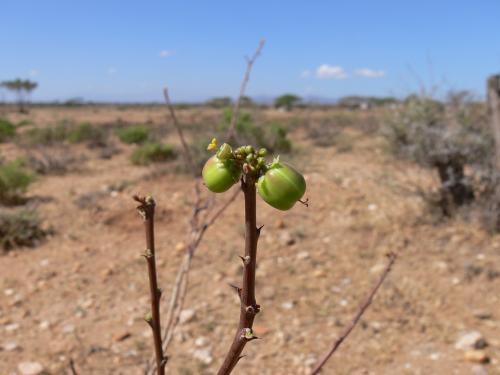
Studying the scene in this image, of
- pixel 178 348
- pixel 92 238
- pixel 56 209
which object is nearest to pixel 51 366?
pixel 178 348

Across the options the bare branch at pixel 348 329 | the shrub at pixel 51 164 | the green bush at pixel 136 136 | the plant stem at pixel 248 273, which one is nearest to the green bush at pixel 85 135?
the green bush at pixel 136 136

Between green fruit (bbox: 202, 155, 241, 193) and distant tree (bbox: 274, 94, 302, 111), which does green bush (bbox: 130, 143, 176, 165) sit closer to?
green fruit (bbox: 202, 155, 241, 193)

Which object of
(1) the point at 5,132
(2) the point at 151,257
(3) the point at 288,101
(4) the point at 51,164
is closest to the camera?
(2) the point at 151,257

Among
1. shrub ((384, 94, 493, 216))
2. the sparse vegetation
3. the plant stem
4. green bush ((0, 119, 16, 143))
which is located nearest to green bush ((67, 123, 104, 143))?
green bush ((0, 119, 16, 143))

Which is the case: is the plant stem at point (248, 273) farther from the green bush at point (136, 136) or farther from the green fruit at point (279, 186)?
the green bush at point (136, 136)

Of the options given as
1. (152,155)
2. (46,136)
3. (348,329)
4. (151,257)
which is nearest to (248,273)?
(151,257)

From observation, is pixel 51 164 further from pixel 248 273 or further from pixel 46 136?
pixel 248 273

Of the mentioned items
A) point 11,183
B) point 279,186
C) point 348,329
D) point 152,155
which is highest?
point 279,186
